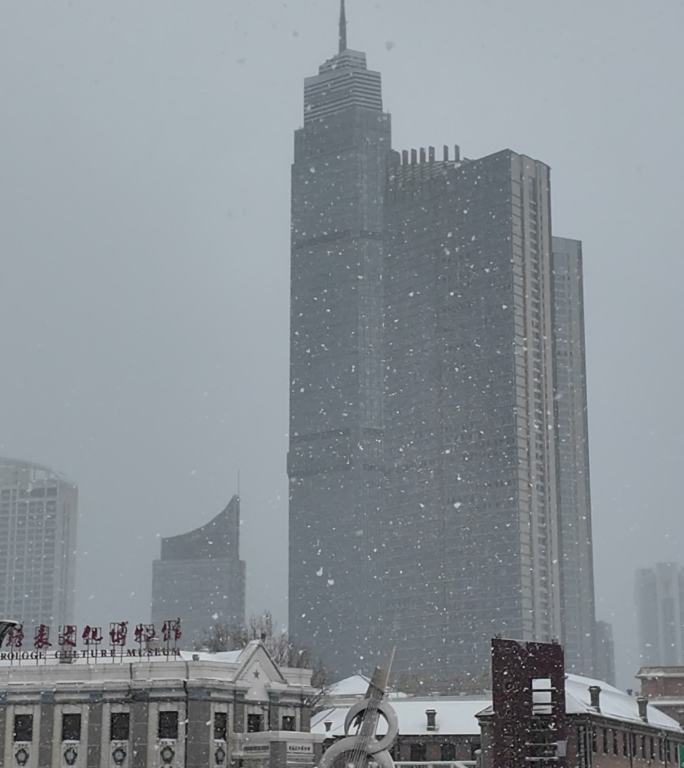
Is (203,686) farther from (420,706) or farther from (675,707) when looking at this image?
(675,707)

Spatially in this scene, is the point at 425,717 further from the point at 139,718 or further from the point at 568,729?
the point at 139,718

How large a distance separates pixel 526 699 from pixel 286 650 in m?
105

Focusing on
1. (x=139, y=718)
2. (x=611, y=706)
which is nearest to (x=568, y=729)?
(x=611, y=706)

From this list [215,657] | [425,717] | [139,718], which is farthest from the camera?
[425,717]

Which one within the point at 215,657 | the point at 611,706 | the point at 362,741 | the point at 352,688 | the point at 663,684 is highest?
the point at 663,684

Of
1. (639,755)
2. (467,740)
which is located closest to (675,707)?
(639,755)

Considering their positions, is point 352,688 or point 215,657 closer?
point 215,657

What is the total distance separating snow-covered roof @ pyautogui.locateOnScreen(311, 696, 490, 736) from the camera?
299 ft

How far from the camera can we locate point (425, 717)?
306ft

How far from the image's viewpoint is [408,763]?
82875 mm

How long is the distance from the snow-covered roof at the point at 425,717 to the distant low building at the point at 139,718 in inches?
667

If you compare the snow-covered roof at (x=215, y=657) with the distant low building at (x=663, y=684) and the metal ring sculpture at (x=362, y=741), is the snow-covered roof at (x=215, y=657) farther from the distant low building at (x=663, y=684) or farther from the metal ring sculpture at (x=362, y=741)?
the distant low building at (x=663, y=684)

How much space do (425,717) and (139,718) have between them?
2619cm

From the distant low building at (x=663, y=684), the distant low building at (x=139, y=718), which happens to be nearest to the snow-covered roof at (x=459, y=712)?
the distant low building at (x=663, y=684)
